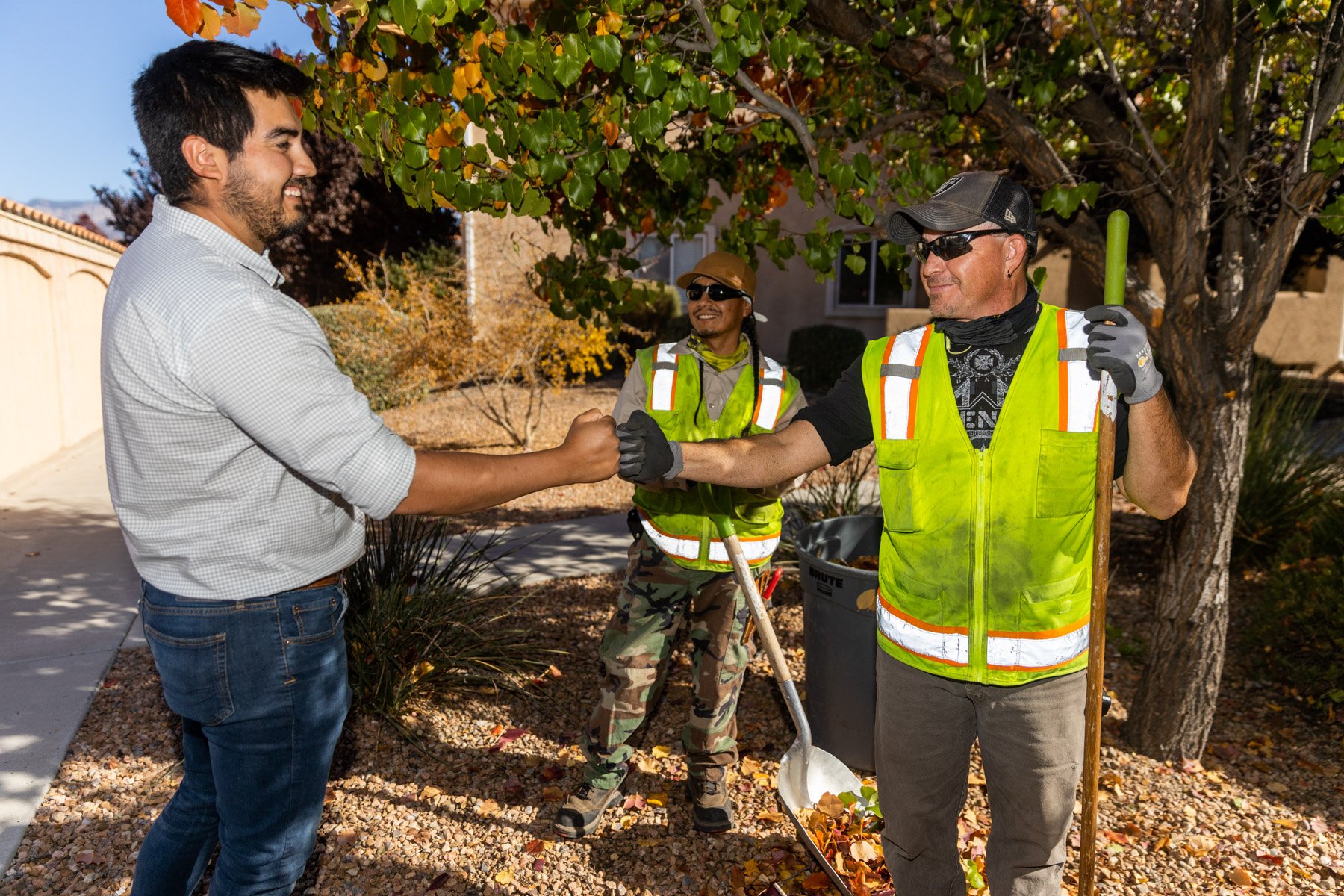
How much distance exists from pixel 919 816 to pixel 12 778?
135 inches

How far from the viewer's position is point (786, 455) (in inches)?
102

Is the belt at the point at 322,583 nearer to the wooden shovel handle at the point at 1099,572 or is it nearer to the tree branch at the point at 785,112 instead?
the wooden shovel handle at the point at 1099,572

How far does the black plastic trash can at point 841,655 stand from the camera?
360cm

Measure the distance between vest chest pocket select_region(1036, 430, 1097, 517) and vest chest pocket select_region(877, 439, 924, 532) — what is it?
0.29m

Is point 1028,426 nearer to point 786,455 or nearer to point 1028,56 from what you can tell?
point 786,455

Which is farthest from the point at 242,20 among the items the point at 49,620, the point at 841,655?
the point at 49,620

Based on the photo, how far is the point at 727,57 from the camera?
2.97m

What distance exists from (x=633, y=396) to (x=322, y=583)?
5.12 ft

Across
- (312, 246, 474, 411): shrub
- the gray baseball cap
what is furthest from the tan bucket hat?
(312, 246, 474, 411): shrub

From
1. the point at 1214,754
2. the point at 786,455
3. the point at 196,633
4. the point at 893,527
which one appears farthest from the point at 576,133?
the point at 1214,754

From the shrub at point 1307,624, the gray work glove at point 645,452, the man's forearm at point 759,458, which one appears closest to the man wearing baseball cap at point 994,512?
the man's forearm at point 759,458

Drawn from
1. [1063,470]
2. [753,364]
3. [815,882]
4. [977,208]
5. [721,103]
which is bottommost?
[815,882]

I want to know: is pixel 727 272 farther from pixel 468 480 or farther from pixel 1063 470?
pixel 468 480

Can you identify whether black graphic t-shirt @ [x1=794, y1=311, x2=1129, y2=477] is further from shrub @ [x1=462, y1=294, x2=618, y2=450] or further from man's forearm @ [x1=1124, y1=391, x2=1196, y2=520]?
shrub @ [x1=462, y1=294, x2=618, y2=450]
